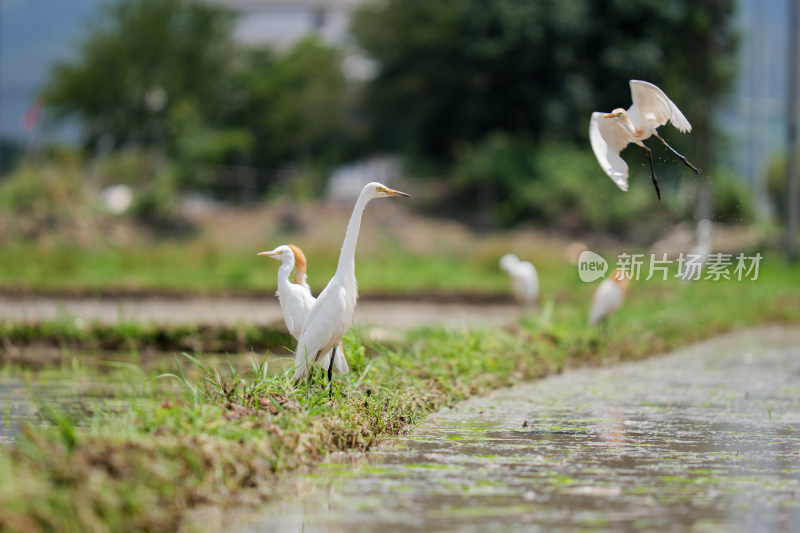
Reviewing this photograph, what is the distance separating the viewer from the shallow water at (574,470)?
4691 millimetres

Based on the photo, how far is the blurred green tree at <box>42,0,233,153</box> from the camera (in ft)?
123

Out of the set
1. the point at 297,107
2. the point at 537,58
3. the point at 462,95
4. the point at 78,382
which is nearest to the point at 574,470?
the point at 78,382

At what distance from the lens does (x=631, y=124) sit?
7723mm

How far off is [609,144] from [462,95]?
28339 mm

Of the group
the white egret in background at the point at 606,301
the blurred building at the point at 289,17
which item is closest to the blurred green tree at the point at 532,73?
the white egret in background at the point at 606,301

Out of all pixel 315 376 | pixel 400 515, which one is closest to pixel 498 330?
pixel 315 376

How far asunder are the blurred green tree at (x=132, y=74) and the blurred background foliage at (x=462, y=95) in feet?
0.16

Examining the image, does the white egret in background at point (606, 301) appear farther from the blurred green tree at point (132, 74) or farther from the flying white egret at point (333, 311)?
the blurred green tree at point (132, 74)

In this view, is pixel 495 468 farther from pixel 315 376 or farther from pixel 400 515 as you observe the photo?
pixel 315 376

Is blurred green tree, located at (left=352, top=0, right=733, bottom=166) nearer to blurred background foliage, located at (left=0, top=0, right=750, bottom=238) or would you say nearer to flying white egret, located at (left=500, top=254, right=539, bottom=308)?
blurred background foliage, located at (left=0, top=0, right=750, bottom=238)

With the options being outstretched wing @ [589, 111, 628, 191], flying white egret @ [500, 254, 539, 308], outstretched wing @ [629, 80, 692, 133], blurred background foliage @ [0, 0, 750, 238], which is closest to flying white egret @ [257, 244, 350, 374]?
outstretched wing @ [589, 111, 628, 191]

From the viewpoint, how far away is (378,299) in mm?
19828

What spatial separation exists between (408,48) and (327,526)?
33.8 metres

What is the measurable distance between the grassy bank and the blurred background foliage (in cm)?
1763
